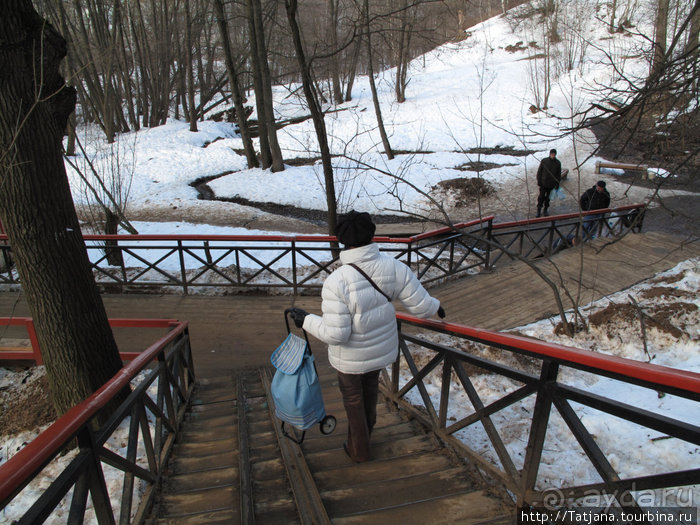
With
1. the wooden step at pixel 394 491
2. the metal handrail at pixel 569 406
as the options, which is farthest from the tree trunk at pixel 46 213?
the metal handrail at pixel 569 406

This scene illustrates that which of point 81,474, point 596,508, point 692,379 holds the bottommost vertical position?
point 596,508

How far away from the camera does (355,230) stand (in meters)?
2.61

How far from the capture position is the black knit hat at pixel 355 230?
8.57 feet

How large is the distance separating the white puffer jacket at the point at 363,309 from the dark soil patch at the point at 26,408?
11.2 feet

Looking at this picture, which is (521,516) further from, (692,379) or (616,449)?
(616,449)

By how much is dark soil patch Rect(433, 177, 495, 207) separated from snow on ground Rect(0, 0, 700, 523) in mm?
513

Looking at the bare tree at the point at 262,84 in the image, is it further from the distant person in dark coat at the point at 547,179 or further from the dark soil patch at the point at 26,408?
the dark soil patch at the point at 26,408

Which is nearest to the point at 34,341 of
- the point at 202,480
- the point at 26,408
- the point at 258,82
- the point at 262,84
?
the point at 26,408

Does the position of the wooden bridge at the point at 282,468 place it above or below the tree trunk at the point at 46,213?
below

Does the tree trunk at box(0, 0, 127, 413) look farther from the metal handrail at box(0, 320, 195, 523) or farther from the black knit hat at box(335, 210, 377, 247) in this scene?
the black knit hat at box(335, 210, 377, 247)

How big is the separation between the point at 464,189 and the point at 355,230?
51.0ft

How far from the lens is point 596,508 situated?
82.2 inches

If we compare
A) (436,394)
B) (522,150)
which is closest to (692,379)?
(436,394)

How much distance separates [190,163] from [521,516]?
76.8ft
